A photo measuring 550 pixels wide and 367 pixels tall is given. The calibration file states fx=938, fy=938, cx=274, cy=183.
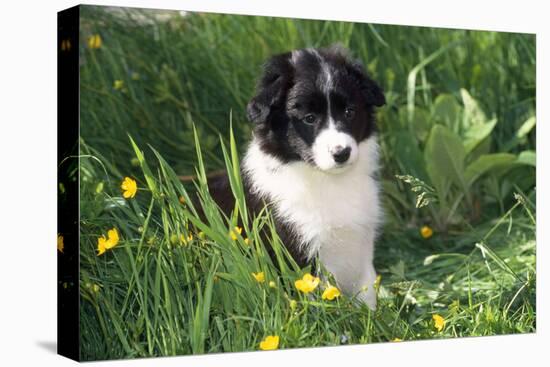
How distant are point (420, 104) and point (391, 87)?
0.31 metres

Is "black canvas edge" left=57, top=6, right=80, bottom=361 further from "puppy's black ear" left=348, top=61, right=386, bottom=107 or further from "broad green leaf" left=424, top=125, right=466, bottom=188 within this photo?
"broad green leaf" left=424, top=125, right=466, bottom=188

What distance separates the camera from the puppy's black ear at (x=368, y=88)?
14.3ft

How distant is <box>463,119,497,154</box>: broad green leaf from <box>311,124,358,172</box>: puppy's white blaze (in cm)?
183

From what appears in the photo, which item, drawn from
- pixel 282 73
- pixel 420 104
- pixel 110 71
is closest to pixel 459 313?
pixel 282 73

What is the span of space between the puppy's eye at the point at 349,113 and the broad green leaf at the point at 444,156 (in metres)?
1.45

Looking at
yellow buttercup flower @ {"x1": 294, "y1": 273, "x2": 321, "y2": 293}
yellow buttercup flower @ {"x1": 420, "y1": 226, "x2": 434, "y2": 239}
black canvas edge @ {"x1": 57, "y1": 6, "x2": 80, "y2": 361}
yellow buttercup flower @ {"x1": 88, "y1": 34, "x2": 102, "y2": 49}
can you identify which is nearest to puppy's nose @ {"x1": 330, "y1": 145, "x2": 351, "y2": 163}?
yellow buttercup flower @ {"x1": 294, "y1": 273, "x2": 321, "y2": 293}

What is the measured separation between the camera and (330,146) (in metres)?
4.09

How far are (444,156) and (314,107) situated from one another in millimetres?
1777

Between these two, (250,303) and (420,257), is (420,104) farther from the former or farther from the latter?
(250,303)

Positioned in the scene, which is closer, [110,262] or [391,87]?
[110,262]

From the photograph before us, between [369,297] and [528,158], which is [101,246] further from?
[528,158]

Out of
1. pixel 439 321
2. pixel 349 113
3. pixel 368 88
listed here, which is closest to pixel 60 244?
pixel 349 113

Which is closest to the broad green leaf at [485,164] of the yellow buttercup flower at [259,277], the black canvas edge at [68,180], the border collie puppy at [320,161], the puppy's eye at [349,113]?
the border collie puppy at [320,161]

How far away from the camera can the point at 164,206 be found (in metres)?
4.12
